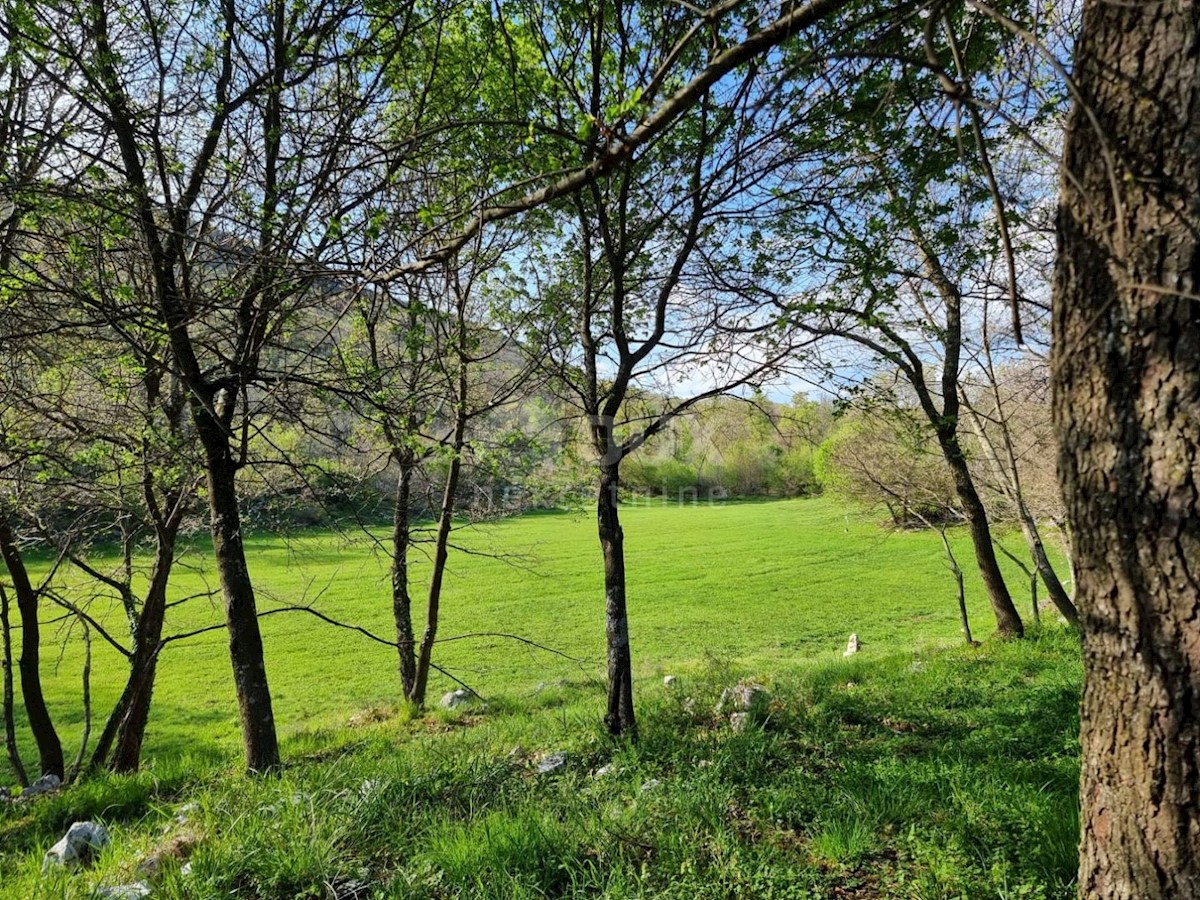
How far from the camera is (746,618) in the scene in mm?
16391

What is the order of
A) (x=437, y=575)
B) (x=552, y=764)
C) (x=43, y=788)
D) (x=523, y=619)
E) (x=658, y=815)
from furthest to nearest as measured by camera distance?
(x=523, y=619)
(x=437, y=575)
(x=43, y=788)
(x=552, y=764)
(x=658, y=815)

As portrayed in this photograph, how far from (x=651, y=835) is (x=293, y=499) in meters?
4.50

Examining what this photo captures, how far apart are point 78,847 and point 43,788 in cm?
353

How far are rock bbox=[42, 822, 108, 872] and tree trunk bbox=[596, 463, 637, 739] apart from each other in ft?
9.52

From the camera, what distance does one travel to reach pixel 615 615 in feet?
14.2

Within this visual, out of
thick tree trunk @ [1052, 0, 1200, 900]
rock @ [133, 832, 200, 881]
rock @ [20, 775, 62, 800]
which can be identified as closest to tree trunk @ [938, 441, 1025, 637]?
thick tree trunk @ [1052, 0, 1200, 900]

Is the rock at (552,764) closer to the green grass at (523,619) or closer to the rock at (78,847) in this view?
the rock at (78,847)

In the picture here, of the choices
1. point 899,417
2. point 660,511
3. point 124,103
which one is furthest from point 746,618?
point 660,511

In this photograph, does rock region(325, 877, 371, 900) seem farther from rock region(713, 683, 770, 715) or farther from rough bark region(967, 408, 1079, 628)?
rough bark region(967, 408, 1079, 628)

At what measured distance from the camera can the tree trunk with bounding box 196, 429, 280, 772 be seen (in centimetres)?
405

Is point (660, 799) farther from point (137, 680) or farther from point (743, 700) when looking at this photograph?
point (137, 680)

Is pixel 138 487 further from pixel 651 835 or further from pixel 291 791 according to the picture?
pixel 651 835

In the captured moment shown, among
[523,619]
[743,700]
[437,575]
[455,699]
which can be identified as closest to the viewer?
[743,700]

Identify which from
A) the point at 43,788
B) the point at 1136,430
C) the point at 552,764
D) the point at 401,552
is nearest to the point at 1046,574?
the point at 552,764
